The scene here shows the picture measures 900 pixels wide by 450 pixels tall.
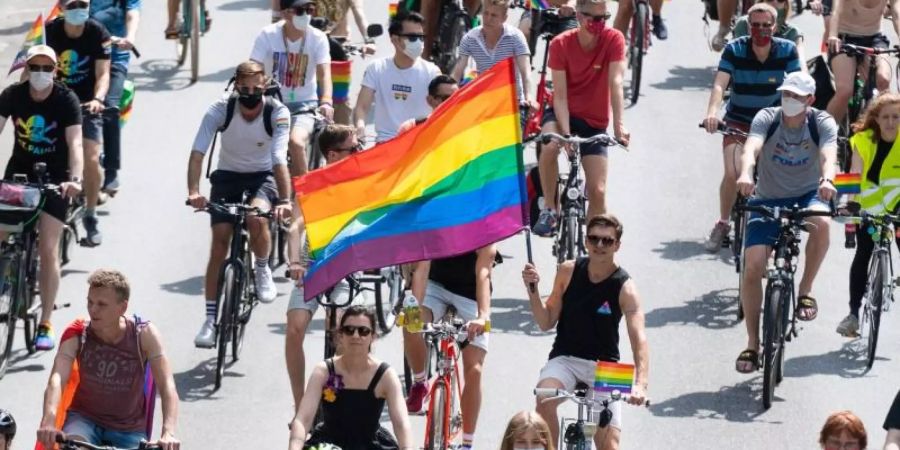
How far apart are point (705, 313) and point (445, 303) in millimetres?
4141

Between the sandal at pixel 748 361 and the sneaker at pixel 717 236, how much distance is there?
9.91 feet

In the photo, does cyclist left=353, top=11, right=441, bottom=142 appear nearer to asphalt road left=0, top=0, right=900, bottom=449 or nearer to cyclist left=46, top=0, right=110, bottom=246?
asphalt road left=0, top=0, right=900, bottom=449

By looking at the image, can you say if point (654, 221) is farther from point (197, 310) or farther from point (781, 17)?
point (197, 310)

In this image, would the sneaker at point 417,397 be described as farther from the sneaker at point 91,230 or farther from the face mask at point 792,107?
the sneaker at point 91,230

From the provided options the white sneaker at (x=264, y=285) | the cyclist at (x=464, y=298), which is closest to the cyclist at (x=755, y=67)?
the white sneaker at (x=264, y=285)

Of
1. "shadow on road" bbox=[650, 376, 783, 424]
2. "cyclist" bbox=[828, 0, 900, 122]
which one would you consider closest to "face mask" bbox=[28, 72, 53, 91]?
"shadow on road" bbox=[650, 376, 783, 424]

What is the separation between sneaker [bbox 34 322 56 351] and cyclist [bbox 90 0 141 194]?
2.89 metres

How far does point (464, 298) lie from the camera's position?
15.2m

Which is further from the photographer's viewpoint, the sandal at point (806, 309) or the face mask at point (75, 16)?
the face mask at point (75, 16)

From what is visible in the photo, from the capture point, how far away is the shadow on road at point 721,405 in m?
16.7

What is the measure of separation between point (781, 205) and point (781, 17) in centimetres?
408

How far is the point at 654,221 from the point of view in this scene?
20.9 m

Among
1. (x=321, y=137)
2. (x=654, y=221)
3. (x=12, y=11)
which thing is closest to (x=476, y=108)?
(x=321, y=137)

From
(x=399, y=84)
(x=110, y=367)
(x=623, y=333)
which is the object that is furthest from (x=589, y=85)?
(x=110, y=367)
